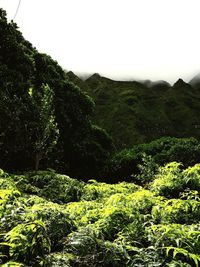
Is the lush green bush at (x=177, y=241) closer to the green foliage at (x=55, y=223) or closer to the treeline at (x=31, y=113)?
the green foliage at (x=55, y=223)

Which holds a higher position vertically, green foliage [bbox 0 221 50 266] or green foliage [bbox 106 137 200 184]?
green foliage [bbox 0 221 50 266]

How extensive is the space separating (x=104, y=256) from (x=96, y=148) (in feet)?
90.4

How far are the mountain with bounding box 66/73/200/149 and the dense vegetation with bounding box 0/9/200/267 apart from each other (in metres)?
61.5

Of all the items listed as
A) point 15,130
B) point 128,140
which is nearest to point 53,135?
point 15,130

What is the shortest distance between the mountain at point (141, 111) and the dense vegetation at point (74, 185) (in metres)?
61.5

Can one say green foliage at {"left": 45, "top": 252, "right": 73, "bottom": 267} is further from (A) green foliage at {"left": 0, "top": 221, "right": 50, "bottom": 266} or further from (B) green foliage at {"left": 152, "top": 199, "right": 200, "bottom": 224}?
(B) green foliage at {"left": 152, "top": 199, "right": 200, "bottom": 224}

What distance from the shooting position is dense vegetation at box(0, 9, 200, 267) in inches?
153

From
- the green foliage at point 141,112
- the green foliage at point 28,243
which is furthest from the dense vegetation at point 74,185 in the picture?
the green foliage at point 141,112

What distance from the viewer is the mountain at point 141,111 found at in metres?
101

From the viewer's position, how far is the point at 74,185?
10.9 m

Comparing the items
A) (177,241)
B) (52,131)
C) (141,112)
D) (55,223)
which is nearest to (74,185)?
(55,223)

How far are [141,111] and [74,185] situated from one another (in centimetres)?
10168

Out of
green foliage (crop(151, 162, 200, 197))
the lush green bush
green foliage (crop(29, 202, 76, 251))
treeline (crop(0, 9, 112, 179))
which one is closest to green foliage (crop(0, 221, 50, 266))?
green foliage (crop(29, 202, 76, 251))

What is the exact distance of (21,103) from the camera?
19531mm
